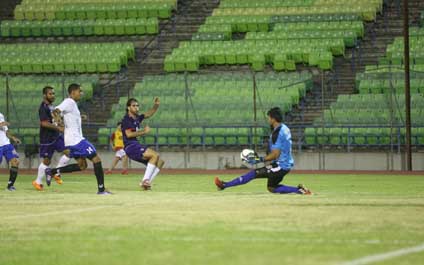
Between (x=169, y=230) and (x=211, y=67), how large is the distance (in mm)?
30220

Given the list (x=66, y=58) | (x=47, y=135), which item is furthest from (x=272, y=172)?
(x=66, y=58)

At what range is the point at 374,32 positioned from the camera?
4497cm

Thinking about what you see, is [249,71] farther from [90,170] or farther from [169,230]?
[169,230]

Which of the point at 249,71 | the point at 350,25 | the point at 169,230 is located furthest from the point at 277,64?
the point at 169,230

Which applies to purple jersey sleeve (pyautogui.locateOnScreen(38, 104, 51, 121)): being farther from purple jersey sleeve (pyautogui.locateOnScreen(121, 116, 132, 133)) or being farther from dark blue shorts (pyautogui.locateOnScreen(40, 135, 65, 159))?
purple jersey sleeve (pyautogui.locateOnScreen(121, 116, 132, 133))

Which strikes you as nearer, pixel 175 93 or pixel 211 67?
pixel 175 93

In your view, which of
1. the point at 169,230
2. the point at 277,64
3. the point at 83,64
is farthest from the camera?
the point at 83,64

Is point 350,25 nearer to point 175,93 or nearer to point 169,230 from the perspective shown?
point 175,93

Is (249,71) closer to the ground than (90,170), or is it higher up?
higher up

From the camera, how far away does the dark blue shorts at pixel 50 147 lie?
2486cm

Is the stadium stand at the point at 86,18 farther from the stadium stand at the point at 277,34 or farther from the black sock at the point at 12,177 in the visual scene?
the black sock at the point at 12,177

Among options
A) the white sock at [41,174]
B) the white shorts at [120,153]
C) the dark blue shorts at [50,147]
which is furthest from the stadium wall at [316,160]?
the white sock at [41,174]

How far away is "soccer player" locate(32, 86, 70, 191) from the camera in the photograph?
23938 mm

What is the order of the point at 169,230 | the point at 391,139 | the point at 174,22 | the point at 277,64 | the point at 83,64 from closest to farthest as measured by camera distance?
1. the point at 169,230
2. the point at 391,139
3. the point at 277,64
4. the point at 83,64
5. the point at 174,22
